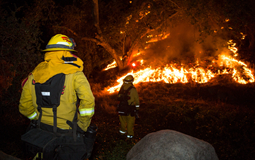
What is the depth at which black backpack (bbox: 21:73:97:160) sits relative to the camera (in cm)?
271

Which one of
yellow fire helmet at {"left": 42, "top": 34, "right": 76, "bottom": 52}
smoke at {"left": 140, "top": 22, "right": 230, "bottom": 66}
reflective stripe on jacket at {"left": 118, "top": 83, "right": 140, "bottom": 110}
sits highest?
smoke at {"left": 140, "top": 22, "right": 230, "bottom": 66}

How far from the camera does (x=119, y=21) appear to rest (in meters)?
13.9

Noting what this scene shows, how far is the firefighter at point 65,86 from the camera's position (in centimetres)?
278

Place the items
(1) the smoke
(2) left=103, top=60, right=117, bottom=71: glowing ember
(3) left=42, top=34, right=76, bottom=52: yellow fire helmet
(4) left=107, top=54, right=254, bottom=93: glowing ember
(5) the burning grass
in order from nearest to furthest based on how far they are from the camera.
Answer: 1. (3) left=42, top=34, right=76, bottom=52: yellow fire helmet
2. (5) the burning grass
3. (4) left=107, top=54, right=254, bottom=93: glowing ember
4. (1) the smoke
5. (2) left=103, top=60, right=117, bottom=71: glowing ember

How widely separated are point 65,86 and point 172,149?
2306mm

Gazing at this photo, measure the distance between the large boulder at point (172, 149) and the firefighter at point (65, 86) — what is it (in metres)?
1.58

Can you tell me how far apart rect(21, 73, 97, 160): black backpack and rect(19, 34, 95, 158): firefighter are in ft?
0.20

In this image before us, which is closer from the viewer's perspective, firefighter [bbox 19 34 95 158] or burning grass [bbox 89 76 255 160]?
firefighter [bbox 19 34 95 158]

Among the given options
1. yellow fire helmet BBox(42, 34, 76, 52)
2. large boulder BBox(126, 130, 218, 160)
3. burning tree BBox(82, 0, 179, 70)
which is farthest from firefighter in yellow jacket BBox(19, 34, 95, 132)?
burning tree BBox(82, 0, 179, 70)

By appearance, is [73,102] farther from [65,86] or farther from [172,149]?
[172,149]

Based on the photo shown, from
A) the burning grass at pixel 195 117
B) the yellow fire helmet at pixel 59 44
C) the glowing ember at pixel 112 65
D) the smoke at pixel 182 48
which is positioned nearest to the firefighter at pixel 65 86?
the yellow fire helmet at pixel 59 44

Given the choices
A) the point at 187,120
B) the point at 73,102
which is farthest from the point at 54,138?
the point at 187,120

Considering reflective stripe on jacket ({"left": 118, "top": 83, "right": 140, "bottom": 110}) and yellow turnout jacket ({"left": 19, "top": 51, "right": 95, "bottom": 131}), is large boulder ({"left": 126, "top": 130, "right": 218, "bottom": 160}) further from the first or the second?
reflective stripe on jacket ({"left": 118, "top": 83, "right": 140, "bottom": 110})

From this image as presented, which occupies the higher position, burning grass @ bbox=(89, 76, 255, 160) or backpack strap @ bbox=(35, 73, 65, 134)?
backpack strap @ bbox=(35, 73, 65, 134)
